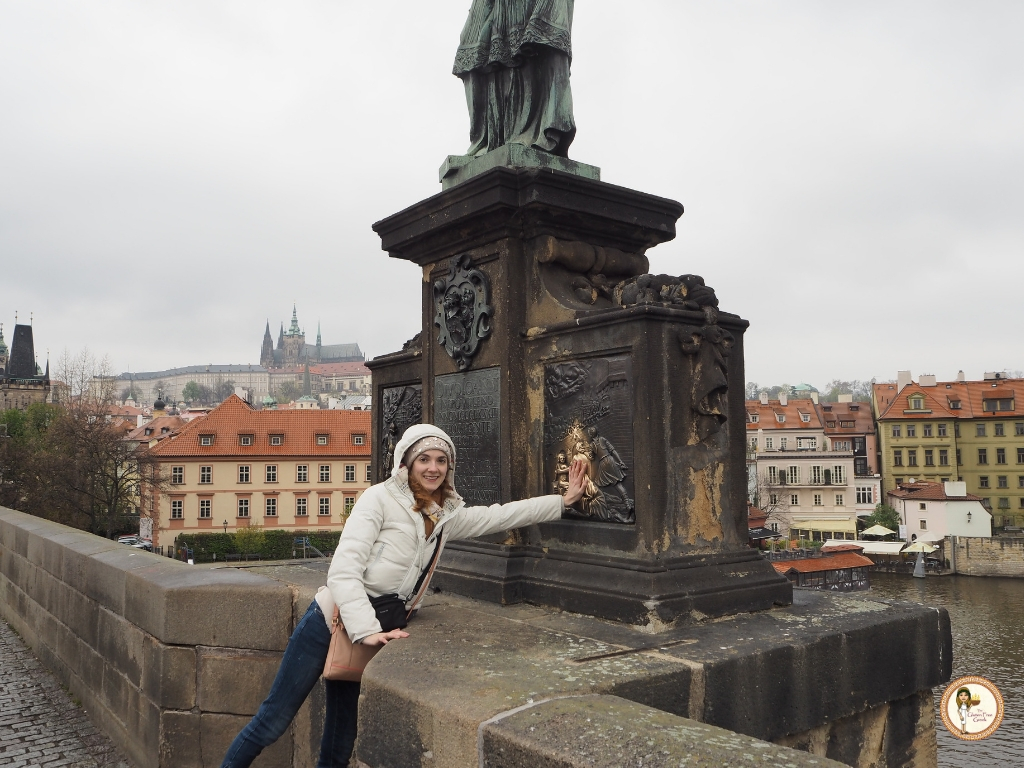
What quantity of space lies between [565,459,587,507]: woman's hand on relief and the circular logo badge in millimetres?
1733

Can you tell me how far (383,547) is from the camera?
3021mm

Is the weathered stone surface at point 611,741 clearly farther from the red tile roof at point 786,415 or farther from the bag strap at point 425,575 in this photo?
the red tile roof at point 786,415

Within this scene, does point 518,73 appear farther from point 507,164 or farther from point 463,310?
point 463,310

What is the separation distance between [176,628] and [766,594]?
9.37ft

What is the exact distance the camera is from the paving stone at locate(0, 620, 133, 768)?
14.4 feet

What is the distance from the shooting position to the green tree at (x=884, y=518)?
179 ft

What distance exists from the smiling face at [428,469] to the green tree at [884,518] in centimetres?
5771

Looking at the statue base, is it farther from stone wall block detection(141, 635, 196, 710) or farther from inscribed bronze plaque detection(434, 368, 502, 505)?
stone wall block detection(141, 635, 196, 710)

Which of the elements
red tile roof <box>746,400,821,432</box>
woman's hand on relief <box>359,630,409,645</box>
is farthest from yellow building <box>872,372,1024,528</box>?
woman's hand on relief <box>359,630,409,645</box>

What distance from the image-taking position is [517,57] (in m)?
4.79

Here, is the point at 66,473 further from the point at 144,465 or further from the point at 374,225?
the point at 374,225

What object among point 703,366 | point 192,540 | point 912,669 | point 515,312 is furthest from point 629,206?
point 192,540

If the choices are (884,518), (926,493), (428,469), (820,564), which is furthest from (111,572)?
(884,518)

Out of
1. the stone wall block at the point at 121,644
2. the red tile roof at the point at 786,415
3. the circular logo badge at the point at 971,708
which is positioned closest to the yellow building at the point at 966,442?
the red tile roof at the point at 786,415
